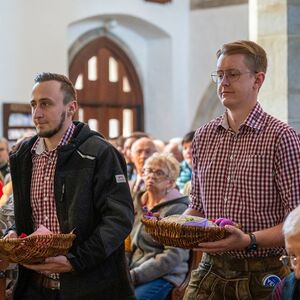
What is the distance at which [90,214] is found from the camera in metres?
3.54

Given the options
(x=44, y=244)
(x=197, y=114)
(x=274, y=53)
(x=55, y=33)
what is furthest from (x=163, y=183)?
(x=197, y=114)

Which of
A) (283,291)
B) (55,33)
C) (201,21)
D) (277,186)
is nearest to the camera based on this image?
(283,291)

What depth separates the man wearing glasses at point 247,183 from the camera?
315cm

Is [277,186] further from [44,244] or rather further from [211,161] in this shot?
[44,244]

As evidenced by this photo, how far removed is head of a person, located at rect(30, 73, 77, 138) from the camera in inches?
140

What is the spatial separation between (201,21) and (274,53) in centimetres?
770

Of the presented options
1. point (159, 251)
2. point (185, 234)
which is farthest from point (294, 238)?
point (159, 251)

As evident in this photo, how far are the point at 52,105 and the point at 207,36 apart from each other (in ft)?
31.9

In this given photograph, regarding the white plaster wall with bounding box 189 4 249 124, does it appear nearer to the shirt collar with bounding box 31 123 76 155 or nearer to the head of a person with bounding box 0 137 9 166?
the head of a person with bounding box 0 137 9 166

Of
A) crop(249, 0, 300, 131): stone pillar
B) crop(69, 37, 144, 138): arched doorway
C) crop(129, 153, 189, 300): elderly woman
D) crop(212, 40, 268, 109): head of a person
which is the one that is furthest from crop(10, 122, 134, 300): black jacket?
crop(69, 37, 144, 138): arched doorway

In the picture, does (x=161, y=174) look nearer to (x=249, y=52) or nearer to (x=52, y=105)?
(x=52, y=105)

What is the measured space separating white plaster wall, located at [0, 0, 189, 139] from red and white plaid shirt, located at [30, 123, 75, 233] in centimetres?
719

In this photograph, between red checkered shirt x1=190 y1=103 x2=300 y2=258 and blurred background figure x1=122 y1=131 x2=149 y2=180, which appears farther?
blurred background figure x1=122 y1=131 x2=149 y2=180

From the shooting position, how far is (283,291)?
9.57 ft
